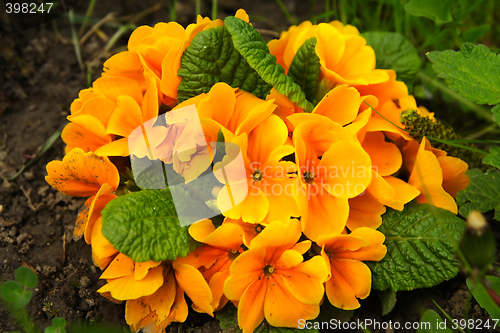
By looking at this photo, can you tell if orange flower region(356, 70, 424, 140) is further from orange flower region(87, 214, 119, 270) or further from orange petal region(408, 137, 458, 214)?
orange flower region(87, 214, 119, 270)

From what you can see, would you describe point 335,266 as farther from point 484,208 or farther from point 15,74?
point 15,74

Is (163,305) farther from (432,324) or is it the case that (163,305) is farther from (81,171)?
(432,324)

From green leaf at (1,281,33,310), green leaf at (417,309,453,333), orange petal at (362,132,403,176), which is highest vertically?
orange petal at (362,132,403,176)

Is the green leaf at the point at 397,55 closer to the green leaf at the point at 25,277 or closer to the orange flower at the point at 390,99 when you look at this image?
the orange flower at the point at 390,99

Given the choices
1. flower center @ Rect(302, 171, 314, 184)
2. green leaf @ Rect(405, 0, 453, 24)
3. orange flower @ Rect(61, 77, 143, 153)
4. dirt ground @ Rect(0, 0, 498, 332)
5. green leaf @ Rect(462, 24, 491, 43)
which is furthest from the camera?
green leaf @ Rect(462, 24, 491, 43)

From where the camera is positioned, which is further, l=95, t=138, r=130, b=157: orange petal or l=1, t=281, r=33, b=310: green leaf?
l=95, t=138, r=130, b=157: orange petal

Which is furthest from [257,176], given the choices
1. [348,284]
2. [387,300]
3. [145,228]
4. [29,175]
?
[29,175]

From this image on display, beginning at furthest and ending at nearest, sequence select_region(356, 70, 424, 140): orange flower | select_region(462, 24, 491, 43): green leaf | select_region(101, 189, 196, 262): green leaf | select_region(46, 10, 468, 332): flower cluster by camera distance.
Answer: select_region(462, 24, 491, 43): green leaf
select_region(356, 70, 424, 140): orange flower
select_region(46, 10, 468, 332): flower cluster
select_region(101, 189, 196, 262): green leaf

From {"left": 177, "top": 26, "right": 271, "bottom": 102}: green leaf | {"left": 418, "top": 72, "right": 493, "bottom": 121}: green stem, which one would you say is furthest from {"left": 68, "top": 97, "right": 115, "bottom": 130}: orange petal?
{"left": 418, "top": 72, "right": 493, "bottom": 121}: green stem
